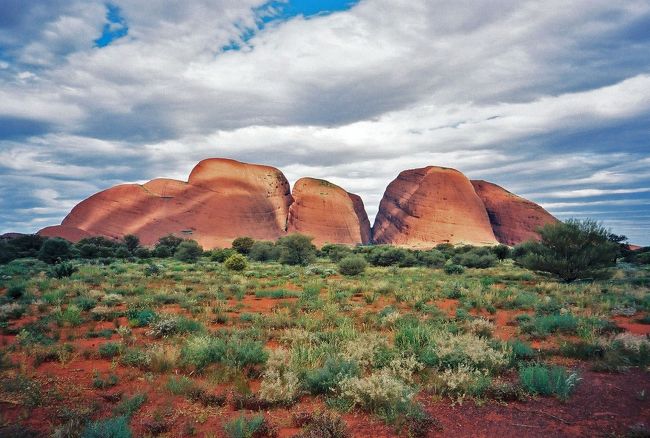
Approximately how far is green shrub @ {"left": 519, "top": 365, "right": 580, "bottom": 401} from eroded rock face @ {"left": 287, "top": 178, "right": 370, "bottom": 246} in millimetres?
78062

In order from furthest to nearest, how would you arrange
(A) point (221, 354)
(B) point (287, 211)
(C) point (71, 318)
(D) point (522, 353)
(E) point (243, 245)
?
(B) point (287, 211) < (E) point (243, 245) < (C) point (71, 318) < (D) point (522, 353) < (A) point (221, 354)

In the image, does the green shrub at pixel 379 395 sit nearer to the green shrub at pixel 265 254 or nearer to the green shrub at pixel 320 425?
the green shrub at pixel 320 425

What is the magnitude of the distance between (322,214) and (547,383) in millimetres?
83758

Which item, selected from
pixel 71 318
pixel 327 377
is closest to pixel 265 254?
pixel 71 318

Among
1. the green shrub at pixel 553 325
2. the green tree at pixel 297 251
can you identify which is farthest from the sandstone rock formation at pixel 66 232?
the green shrub at pixel 553 325

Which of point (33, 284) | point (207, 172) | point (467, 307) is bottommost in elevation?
point (467, 307)

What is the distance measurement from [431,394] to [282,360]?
2233mm

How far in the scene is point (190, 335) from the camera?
739 cm

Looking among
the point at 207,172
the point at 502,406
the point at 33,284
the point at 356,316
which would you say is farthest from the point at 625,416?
the point at 207,172

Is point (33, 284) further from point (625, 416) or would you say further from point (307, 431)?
point (625, 416)

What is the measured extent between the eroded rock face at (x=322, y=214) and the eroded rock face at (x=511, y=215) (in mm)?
36342

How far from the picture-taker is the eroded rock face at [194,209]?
238ft

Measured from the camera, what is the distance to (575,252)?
1797cm

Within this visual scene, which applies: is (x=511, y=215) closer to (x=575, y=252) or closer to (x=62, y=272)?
(x=575, y=252)
